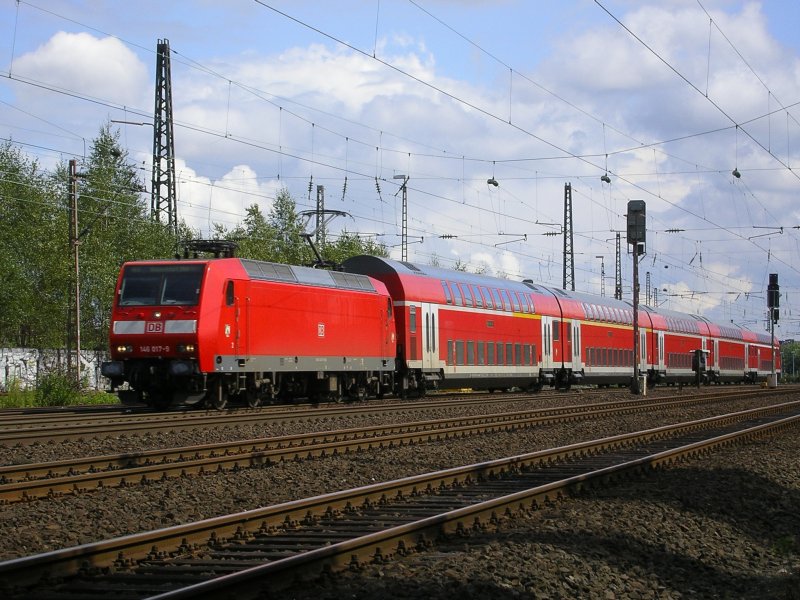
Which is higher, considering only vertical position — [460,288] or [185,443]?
[460,288]

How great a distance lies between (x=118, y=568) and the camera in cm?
816

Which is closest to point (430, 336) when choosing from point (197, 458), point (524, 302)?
point (524, 302)

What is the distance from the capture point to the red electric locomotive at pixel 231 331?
76.8 ft

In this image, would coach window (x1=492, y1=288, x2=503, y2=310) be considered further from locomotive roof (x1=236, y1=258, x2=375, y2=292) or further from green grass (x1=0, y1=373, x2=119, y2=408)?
green grass (x1=0, y1=373, x2=119, y2=408)

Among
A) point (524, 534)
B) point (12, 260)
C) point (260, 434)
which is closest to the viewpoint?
point (524, 534)

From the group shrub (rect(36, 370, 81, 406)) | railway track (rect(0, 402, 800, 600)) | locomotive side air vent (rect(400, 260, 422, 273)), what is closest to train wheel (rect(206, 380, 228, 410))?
shrub (rect(36, 370, 81, 406))

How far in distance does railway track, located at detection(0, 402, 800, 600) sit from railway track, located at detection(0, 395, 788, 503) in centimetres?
305

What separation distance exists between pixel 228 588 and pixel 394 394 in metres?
27.7

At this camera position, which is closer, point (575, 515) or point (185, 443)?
point (575, 515)

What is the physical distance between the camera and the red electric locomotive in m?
23.4

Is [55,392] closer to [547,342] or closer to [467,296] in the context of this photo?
[467,296]

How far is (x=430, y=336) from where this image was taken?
3294 centimetres

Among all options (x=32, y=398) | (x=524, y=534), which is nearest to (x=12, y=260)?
(x=32, y=398)

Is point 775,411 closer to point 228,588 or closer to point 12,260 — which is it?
point 228,588
